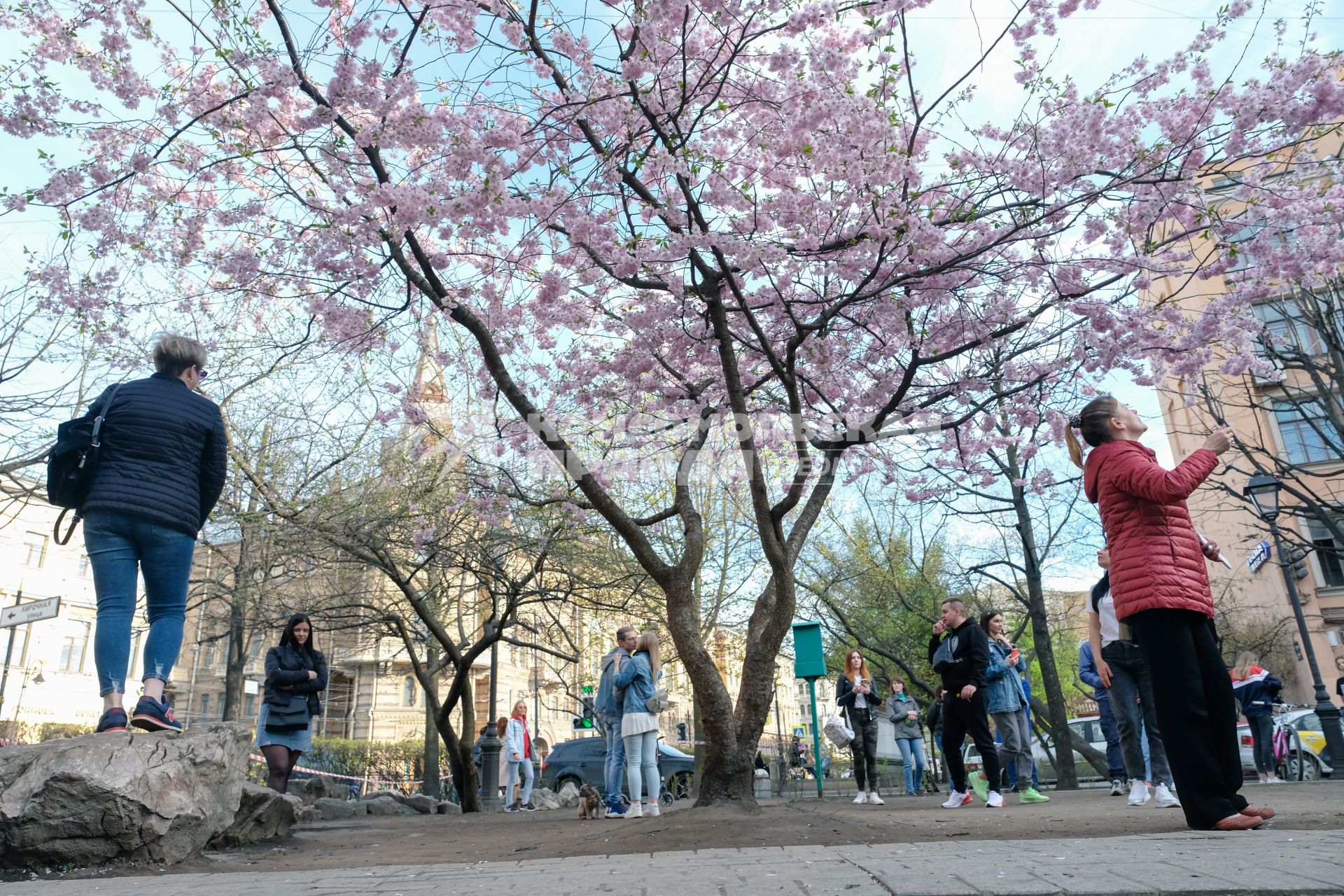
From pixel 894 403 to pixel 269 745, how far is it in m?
6.40

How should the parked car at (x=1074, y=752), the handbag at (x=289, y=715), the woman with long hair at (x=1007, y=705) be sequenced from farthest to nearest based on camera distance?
the parked car at (x=1074, y=752), the woman with long hair at (x=1007, y=705), the handbag at (x=289, y=715)

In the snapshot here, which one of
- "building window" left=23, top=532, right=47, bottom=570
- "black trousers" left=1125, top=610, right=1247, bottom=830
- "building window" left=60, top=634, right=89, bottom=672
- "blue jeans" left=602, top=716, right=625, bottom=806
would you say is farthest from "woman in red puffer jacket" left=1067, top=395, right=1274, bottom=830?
"building window" left=60, top=634, right=89, bottom=672

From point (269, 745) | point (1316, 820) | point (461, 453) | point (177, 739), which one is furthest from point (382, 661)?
point (1316, 820)

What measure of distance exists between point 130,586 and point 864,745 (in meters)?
8.88

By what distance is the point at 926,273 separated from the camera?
761cm

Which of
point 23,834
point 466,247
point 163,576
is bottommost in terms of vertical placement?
point 23,834

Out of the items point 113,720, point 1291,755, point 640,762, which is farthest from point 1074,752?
point 113,720

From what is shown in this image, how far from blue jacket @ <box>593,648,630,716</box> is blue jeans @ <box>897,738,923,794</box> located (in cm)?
586

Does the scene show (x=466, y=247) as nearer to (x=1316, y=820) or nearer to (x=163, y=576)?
(x=163, y=576)

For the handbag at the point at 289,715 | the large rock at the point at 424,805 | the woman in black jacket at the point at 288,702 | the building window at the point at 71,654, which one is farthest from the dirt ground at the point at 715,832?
the building window at the point at 71,654

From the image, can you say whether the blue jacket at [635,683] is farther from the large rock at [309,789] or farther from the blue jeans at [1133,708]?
the blue jeans at [1133,708]

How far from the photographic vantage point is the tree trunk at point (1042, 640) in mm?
13703

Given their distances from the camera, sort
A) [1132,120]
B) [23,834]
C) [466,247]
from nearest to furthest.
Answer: [23,834] → [1132,120] → [466,247]

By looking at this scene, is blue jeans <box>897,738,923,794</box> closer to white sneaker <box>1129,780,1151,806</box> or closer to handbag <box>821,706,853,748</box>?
handbag <box>821,706,853,748</box>
